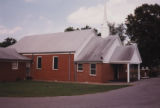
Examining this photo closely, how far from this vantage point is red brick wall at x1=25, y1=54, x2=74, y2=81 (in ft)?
107

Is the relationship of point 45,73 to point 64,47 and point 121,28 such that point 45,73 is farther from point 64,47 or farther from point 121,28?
point 121,28

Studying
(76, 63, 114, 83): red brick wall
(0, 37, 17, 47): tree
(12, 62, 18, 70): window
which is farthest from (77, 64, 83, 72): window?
(0, 37, 17, 47): tree

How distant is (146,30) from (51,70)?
20.3m

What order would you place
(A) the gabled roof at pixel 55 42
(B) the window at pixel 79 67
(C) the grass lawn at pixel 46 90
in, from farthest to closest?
(A) the gabled roof at pixel 55 42 < (B) the window at pixel 79 67 < (C) the grass lawn at pixel 46 90

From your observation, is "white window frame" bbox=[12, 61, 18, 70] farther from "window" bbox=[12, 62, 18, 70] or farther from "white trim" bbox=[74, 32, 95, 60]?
"white trim" bbox=[74, 32, 95, 60]

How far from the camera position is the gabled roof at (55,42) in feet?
111

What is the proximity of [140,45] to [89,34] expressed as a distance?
37.9 ft

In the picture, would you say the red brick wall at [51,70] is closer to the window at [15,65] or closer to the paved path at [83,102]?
the window at [15,65]

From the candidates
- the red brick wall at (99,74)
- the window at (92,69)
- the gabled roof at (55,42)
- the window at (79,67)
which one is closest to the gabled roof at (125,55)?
the red brick wall at (99,74)

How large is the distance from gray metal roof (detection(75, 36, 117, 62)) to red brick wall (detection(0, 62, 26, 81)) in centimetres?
944

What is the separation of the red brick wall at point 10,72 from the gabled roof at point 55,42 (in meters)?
3.80

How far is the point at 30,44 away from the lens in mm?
40062

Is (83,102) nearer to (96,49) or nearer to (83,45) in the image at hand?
(96,49)

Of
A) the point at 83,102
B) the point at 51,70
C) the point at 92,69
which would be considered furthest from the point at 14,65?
the point at 83,102
